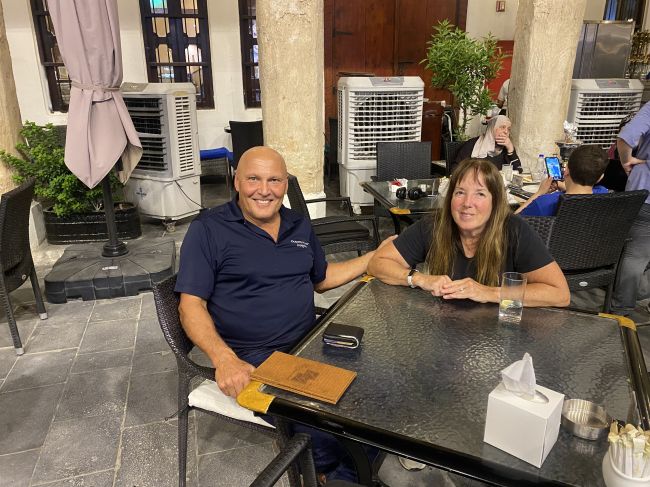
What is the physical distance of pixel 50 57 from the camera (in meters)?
6.55

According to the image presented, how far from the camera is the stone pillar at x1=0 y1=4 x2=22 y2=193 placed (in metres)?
4.01

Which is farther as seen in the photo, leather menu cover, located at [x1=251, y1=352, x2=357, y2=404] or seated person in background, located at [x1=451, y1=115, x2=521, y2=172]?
seated person in background, located at [x1=451, y1=115, x2=521, y2=172]

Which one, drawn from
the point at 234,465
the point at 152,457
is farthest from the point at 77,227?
the point at 234,465

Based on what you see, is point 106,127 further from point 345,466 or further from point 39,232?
point 345,466

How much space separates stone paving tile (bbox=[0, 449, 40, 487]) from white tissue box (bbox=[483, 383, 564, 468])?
1889 millimetres

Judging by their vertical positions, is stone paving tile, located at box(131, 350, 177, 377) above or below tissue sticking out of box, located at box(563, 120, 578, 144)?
below

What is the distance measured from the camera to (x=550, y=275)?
5.75 feet

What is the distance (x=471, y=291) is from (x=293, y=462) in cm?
83

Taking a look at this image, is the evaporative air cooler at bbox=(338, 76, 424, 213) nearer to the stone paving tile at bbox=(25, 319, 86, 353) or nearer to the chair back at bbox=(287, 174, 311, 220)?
the chair back at bbox=(287, 174, 311, 220)

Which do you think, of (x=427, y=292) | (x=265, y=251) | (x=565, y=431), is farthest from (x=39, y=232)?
(x=565, y=431)

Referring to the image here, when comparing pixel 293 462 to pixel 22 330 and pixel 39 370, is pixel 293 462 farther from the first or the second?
pixel 22 330

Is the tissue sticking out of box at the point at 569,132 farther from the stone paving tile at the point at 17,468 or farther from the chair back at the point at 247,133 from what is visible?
the stone paving tile at the point at 17,468

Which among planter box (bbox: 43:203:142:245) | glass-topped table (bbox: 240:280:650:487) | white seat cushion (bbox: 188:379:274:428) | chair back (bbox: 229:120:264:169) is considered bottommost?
planter box (bbox: 43:203:142:245)

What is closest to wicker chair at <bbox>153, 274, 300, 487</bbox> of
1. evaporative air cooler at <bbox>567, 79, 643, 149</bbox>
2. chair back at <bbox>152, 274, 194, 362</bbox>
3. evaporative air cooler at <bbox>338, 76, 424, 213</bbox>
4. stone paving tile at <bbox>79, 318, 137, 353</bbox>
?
chair back at <bbox>152, 274, 194, 362</bbox>
